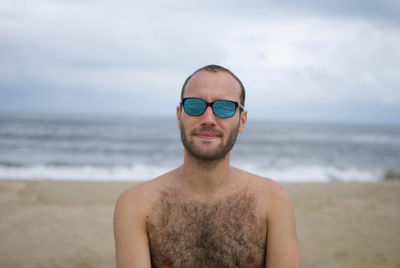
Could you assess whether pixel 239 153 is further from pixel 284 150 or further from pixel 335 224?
pixel 335 224

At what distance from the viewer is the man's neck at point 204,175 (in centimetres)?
208

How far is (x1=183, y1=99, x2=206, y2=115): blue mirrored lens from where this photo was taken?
2.02 meters

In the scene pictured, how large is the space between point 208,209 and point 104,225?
4582mm

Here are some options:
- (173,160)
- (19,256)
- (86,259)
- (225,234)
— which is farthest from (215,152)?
(173,160)

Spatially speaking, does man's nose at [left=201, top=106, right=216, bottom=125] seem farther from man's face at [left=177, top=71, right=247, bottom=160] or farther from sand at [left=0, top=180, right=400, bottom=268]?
sand at [left=0, top=180, right=400, bottom=268]

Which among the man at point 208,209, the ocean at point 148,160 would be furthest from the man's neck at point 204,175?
the ocean at point 148,160

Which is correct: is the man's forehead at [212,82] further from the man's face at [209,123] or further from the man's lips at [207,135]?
the man's lips at [207,135]

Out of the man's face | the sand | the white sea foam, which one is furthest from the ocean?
the man's face

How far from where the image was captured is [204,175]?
210 cm

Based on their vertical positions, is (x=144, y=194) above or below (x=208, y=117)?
below

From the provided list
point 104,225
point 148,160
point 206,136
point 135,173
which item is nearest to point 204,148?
point 206,136

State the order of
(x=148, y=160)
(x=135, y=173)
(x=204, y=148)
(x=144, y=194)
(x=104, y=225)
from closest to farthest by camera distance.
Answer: (x=204, y=148), (x=144, y=194), (x=104, y=225), (x=135, y=173), (x=148, y=160)

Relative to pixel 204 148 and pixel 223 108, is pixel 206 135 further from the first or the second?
pixel 223 108

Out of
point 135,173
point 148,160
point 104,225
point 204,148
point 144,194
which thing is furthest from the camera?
point 148,160
